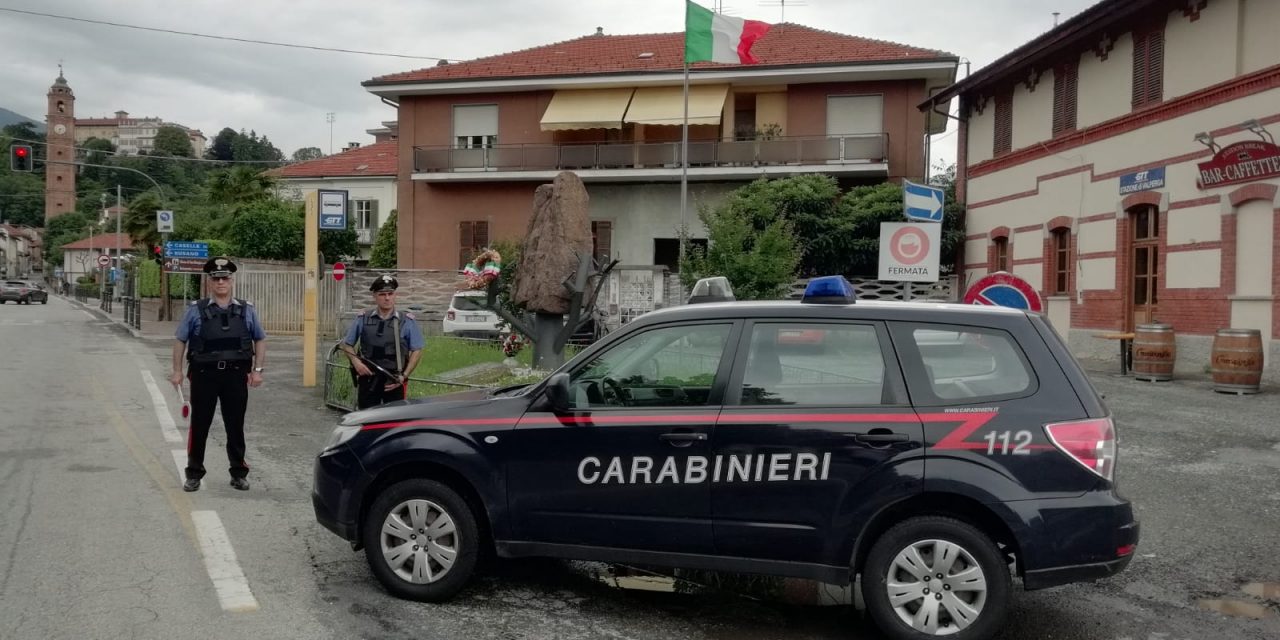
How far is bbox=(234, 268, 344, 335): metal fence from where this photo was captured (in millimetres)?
29609

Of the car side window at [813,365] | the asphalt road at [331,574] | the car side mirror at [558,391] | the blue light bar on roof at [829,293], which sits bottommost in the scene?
the asphalt road at [331,574]

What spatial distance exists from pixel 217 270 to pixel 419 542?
3.67m

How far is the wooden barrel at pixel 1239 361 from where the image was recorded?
1396cm

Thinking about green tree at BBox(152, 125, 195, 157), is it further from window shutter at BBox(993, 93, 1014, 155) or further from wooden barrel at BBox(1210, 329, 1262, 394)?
wooden barrel at BBox(1210, 329, 1262, 394)

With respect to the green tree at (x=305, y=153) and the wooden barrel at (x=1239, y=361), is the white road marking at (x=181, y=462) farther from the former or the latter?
the green tree at (x=305, y=153)

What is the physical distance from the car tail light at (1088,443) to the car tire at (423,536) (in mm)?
2910

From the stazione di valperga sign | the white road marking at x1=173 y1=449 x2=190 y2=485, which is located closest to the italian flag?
the stazione di valperga sign

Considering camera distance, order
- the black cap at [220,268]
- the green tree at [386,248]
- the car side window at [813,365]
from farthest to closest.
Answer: the green tree at [386,248]
the black cap at [220,268]
the car side window at [813,365]

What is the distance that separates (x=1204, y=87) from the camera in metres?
16.5

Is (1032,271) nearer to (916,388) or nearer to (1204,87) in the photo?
(1204,87)

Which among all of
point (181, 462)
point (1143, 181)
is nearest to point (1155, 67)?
point (1143, 181)

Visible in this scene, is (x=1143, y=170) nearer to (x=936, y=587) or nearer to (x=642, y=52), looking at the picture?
(x=936, y=587)

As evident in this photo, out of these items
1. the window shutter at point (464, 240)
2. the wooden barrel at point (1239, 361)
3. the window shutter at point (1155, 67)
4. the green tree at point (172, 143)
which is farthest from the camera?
the green tree at point (172, 143)

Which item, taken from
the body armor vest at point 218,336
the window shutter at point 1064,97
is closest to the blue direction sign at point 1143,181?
the window shutter at point 1064,97
